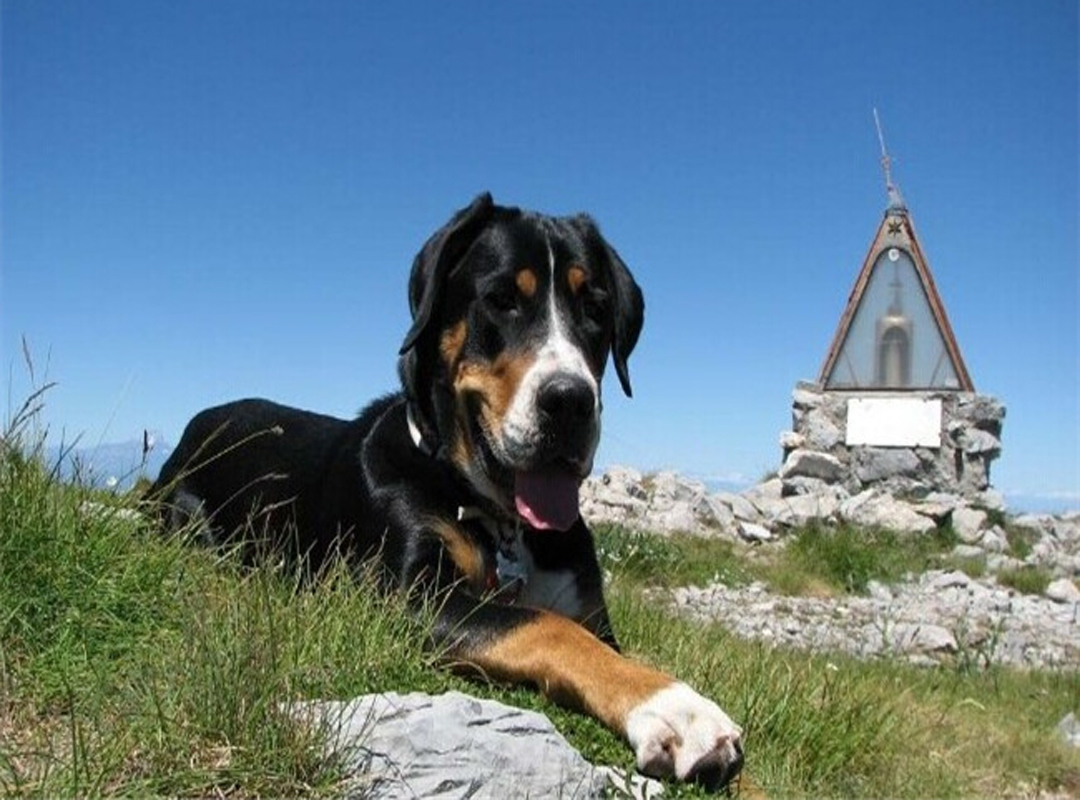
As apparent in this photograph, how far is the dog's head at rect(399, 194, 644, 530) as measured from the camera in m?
4.18

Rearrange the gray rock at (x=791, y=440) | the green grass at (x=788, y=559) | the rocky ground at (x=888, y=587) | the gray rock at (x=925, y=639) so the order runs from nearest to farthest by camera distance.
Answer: the gray rock at (x=925, y=639) < the rocky ground at (x=888, y=587) < the green grass at (x=788, y=559) < the gray rock at (x=791, y=440)

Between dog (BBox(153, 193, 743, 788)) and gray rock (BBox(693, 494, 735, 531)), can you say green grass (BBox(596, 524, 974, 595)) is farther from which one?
dog (BBox(153, 193, 743, 788))

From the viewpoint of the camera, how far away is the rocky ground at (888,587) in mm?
9922

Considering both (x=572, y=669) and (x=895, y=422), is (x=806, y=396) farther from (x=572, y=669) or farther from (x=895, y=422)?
(x=572, y=669)

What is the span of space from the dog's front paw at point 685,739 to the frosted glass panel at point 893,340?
21218 millimetres

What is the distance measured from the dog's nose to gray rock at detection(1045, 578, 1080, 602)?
39.7 feet

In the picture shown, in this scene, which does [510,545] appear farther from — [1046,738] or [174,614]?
[1046,738]

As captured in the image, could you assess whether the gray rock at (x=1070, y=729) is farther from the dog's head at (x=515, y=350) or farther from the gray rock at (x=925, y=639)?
the dog's head at (x=515, y=350)

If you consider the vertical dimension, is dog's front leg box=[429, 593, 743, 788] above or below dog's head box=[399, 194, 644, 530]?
below

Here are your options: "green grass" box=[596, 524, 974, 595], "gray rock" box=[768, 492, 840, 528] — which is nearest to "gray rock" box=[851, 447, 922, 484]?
"gray rock" box=[768, 492, 840, 528]

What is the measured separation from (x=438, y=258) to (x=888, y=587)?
35.2ft

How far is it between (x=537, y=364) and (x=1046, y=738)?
4667 millimetres

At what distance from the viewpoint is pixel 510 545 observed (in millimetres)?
4602

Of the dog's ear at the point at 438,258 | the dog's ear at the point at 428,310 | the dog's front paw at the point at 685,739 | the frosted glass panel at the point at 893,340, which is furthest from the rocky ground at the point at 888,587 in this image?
the dog's front paw at the point at 685,739
